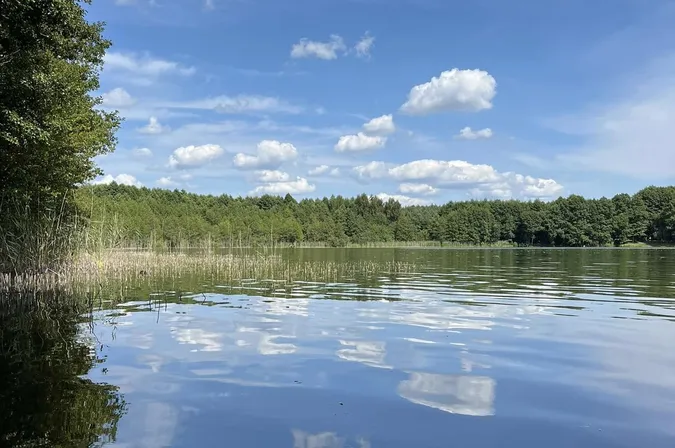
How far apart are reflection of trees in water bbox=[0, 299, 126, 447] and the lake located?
29mm

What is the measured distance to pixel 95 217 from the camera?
3641cm

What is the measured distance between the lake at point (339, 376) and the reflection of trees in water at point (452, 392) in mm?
39

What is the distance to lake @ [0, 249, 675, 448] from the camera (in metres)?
5.94

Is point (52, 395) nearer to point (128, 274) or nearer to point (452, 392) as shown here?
point (452, 392)

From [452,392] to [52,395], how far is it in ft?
17.7

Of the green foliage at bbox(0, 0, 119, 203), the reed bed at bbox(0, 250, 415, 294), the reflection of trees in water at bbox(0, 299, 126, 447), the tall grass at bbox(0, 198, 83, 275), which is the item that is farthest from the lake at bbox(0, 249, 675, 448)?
the green foliage at bbox(0, 0, 119, 203)

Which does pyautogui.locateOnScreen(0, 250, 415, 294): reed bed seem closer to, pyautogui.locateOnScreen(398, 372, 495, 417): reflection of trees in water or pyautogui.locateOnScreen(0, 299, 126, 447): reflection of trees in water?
pyautogui.locateOnScreen(0, 299, 126, 447): reflection of trees in water

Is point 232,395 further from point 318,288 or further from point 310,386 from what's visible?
point 318,288

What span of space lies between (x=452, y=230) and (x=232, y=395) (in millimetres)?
124393

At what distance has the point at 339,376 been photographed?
8.32m

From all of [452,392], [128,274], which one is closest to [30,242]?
[128,274]

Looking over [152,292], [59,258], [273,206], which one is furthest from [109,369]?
[273,206]

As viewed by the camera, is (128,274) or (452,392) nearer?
(452,392)

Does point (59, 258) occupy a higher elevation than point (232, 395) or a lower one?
higher
